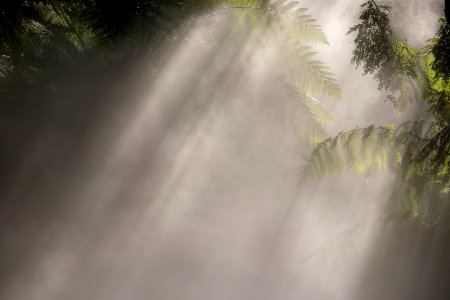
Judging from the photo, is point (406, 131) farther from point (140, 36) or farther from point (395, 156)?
point (140, 36)

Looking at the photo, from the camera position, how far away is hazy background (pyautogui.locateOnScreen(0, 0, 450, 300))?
286cm

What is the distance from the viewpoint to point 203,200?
6.93 metres

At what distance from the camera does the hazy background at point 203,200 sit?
9.39 feet

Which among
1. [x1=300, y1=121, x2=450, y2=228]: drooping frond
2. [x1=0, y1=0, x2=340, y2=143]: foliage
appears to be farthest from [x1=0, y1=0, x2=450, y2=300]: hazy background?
[x1=300, y1=121, x2=450, y2=228]: drooping frond

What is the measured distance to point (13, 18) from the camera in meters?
0.84

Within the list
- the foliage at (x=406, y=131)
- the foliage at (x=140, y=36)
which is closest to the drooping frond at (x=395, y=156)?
the foliage at (x=406, y=131)

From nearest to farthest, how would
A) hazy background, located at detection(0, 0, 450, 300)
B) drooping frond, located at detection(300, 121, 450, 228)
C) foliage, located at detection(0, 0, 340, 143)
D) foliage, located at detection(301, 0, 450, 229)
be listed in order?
foliage, located at detection(0, 0, 340, 143) → foliage, located at detection(301, 0, 450, 229) → drooping frond, located at detection(300, 121, 450, 228) → hazy background, located at detection(0, 0, 450, 300)

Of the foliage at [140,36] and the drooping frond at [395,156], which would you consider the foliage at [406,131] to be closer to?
the drooping frond at [395,156]

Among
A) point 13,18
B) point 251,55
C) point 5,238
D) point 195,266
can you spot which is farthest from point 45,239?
point 13,18

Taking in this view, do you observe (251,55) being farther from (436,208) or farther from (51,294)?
(51,294)

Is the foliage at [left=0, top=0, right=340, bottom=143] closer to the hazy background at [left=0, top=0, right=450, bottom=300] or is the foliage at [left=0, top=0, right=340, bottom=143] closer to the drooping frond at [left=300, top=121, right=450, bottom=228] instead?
the hazy background at [left=0, top=0, right=450, bottom=300]

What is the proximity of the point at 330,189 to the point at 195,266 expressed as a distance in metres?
3.28

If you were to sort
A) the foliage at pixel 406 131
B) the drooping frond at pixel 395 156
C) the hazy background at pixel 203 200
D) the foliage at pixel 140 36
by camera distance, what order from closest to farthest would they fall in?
the foliage at pixel 140 36 → the foliage at pixel 406 131 → the drooping frond at pixel 395 156 → the hazy background at pixel 203 200

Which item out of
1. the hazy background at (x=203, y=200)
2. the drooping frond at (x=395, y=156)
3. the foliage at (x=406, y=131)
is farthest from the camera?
the hazy background at (x=203, y=200)
